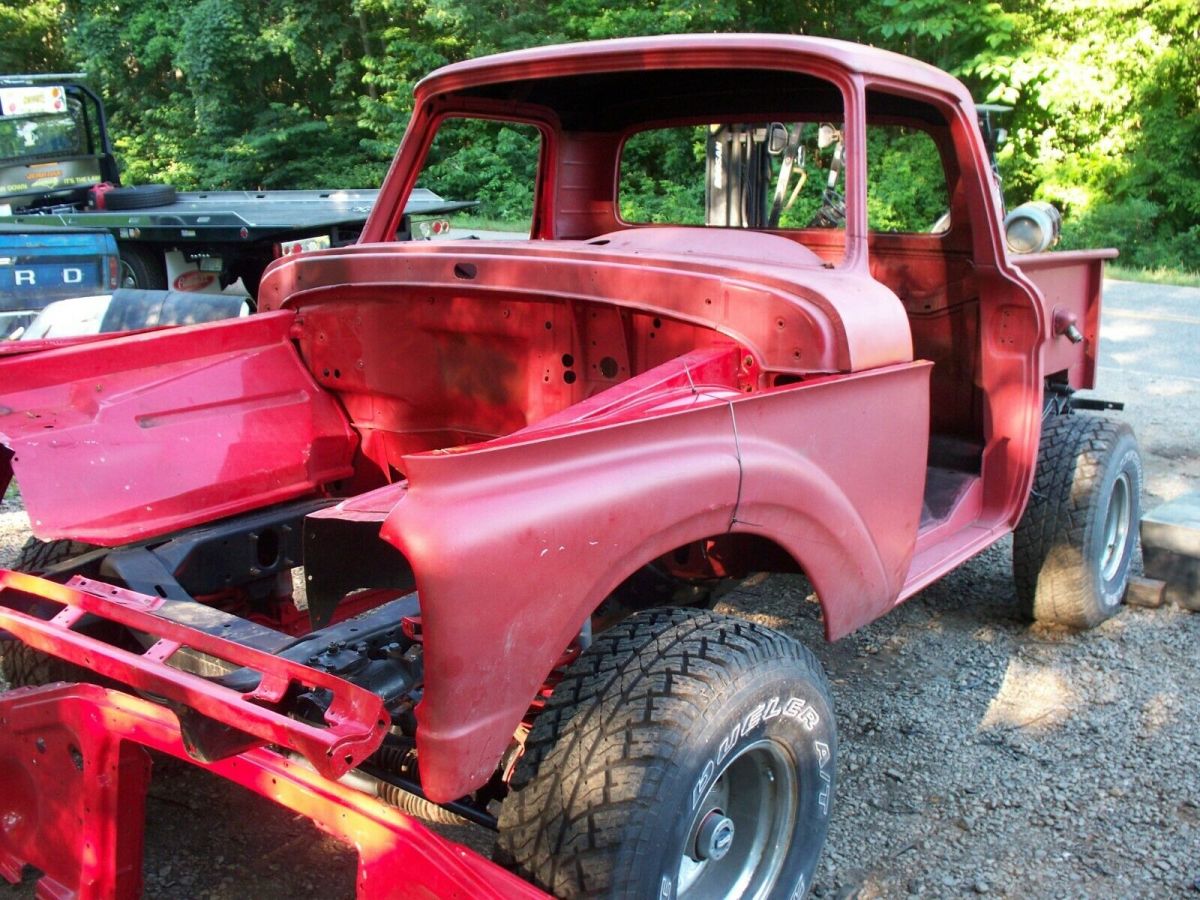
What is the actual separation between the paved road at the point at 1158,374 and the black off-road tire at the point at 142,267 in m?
8.00

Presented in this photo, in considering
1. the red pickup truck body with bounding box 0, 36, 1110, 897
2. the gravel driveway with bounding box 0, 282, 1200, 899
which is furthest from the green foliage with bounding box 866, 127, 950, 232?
the gravel driveway with bounding box 0, 282, 1200, 899

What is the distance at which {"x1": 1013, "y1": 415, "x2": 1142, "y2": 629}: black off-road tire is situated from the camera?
13.8ft

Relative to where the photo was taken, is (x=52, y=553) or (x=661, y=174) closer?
(x=52, y=553)

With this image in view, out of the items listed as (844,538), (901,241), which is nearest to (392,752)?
(844,538)

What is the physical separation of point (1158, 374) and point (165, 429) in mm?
8416

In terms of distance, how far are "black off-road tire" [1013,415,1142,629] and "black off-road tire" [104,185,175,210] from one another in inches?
366

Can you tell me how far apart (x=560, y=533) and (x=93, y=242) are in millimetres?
7264

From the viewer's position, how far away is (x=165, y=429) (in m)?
3.30

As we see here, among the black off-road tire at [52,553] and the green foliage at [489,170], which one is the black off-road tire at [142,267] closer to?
the black off-road tire at [52,553]

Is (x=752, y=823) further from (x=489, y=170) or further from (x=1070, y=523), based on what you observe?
(x=489, y=170)

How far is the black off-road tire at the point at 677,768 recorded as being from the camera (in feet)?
6.99

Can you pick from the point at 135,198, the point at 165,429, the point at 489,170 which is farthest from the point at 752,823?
the point at 489,170

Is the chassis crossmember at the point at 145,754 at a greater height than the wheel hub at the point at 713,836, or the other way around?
the chassis crossmember at the point at 145,754

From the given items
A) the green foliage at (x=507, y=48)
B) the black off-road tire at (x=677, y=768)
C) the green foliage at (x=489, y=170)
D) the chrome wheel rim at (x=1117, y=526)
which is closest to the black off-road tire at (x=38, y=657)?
the black off-road tire at (x=677, y=768)
